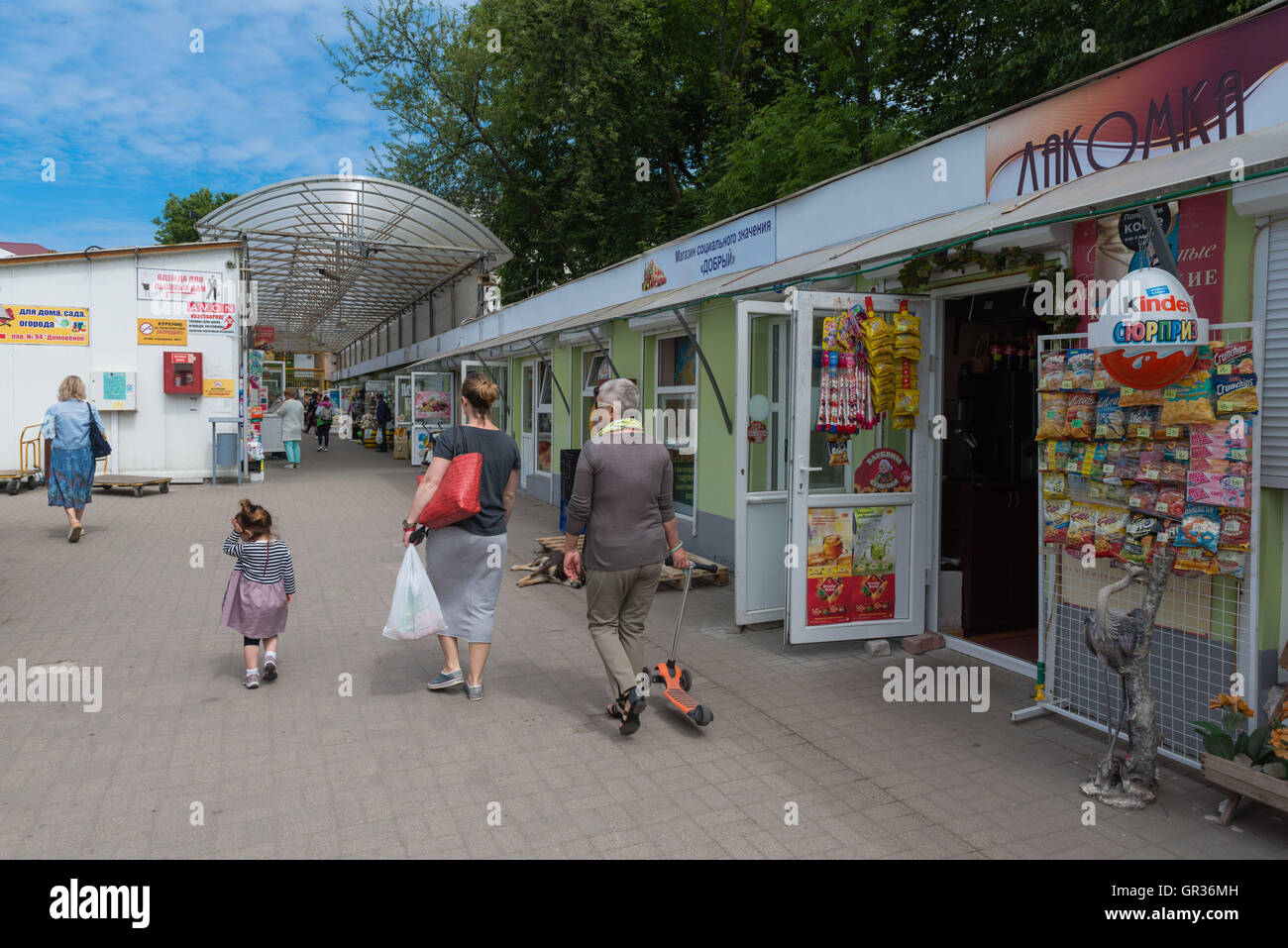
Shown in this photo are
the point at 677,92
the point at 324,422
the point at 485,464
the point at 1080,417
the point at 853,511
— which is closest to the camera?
the point at 1080,417

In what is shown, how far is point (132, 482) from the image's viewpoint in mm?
13672

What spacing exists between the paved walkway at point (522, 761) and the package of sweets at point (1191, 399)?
159 centimetres

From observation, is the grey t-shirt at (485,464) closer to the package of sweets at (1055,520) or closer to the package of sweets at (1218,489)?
the package of sweets at (1055,520)

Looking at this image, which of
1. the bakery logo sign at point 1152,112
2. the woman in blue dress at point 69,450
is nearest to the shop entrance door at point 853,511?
the bakery logo sign at point 1152,112

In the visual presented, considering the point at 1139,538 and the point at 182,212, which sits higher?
the point at 182,212

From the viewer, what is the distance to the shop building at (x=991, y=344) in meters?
3.84

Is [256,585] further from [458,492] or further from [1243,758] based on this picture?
[1243,758]

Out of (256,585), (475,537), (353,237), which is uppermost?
(353,237)

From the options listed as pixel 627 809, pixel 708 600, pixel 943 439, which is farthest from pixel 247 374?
pixel 627 809

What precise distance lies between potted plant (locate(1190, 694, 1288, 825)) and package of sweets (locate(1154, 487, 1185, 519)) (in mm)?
769

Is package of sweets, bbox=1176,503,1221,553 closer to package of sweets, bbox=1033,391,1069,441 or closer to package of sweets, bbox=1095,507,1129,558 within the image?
package of sweets, bbox=1095,507,1129,558

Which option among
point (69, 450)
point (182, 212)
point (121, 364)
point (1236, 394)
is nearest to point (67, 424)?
point (69, 450)

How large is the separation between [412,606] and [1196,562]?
3.74 metres

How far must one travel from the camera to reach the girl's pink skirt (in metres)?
5.15
